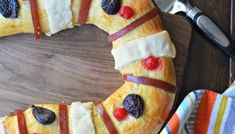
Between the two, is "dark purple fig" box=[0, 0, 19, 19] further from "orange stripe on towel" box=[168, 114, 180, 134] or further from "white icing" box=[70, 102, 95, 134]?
"orange stripe on towel" box=[168, 114, 180, 134]

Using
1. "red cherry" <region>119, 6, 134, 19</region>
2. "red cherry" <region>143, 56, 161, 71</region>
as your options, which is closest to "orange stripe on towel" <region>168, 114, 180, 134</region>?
"red cherry" <region>143, 56, 161, 71</region>

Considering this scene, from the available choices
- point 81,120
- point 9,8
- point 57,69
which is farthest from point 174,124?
point 9,8

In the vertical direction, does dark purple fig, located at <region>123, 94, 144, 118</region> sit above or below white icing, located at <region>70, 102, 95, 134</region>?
above

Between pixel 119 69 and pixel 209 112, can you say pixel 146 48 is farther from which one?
pixel 209 112

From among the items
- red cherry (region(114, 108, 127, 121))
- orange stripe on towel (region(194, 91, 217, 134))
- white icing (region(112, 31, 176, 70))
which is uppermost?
white icing (region(112, 31, 176, 70))

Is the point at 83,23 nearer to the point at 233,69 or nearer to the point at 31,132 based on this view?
the point at 31,132

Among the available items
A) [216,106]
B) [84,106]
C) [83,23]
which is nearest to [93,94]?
[84,106]
